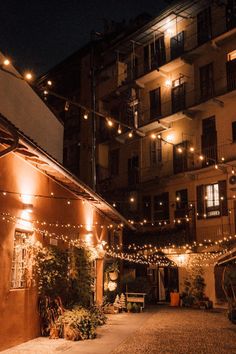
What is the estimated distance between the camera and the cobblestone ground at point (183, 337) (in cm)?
1024

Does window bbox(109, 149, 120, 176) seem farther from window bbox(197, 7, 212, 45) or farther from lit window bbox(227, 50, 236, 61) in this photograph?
lit window bbox(227, 50, 236, 61)

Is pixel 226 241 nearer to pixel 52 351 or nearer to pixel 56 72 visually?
pixel 52 351

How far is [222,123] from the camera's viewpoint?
23.1 m

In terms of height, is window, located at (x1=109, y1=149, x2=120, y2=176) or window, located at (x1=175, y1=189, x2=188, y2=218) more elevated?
window, located at (x1=109, y1=149, x2=120, y2=176)

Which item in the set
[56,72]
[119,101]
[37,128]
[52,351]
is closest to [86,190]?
[37,128]

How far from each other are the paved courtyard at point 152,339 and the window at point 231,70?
12.1m

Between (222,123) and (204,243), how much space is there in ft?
22.0

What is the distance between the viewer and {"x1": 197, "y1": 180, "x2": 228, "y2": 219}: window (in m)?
22.3

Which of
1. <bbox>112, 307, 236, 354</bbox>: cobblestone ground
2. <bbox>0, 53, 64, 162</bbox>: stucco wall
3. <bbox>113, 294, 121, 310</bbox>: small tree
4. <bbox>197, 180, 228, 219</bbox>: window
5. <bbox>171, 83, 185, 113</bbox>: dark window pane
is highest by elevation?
<bbox>171, 83, 185, 113</bbox>: dark window pane

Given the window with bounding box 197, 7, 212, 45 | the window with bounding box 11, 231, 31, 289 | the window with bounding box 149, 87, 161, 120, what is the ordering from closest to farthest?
the window with bounding box 11, 231, 31, 289, the window with bounding box 197, 7, 212, 45, the window with bounding box 149, 87, 161, 120

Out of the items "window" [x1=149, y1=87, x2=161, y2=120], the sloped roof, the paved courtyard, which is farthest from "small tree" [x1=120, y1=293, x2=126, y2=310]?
"window" [x1=149, y1=87, x2=161, y2=120]

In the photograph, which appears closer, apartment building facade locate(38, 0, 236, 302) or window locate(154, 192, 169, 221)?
apartment building facade locate(38, 0, 236, 302)

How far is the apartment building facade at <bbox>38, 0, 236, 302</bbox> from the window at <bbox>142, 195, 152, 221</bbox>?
0.21 ft

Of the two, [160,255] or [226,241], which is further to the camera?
[160,255]
